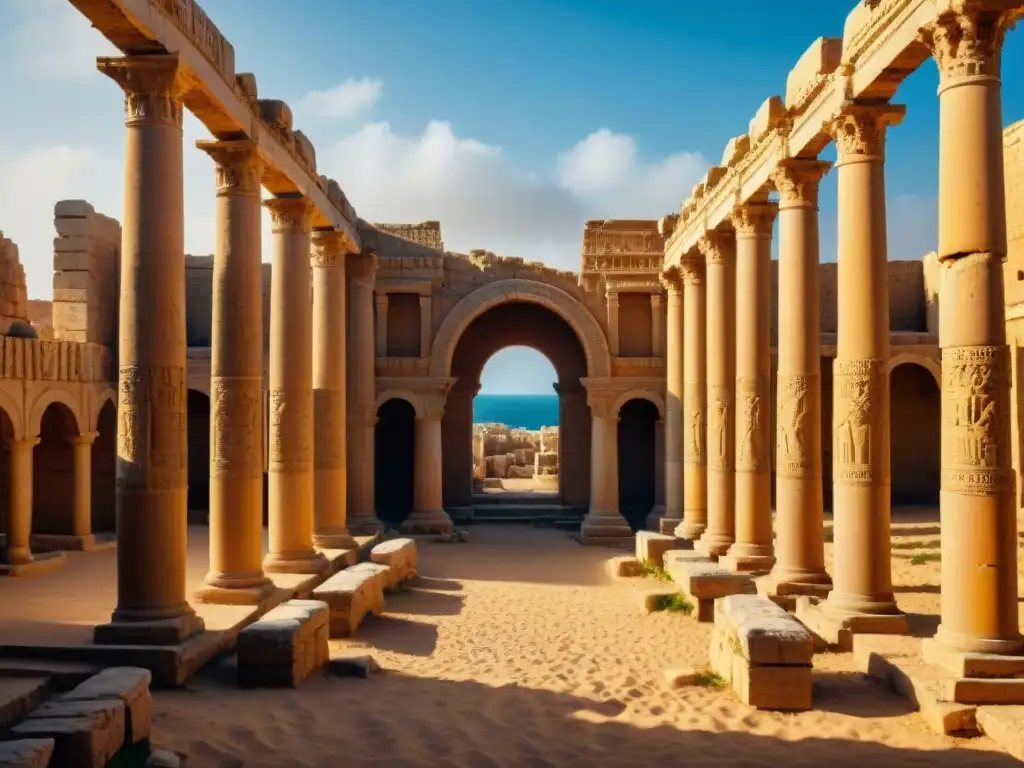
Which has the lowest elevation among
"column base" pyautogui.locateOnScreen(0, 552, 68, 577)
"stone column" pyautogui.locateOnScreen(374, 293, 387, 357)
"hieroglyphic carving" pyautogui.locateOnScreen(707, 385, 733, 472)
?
"column base" pyautogui.locateOnScreen(0, 552, 68, 577)

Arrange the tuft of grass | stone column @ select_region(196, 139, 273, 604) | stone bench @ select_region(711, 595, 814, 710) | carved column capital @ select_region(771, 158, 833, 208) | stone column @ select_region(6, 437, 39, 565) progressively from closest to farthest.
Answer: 1. stone bench @ select_region(711, 595, 814, 710)
2. stone column @ select_region(196, 139, 273, 604)
3. carved column capital @ select_region(771, 158, 833, 208)
4. the tuft of grass
5. stone column @ select_region(6, 437, 39, 565)

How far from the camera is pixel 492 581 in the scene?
1775cm

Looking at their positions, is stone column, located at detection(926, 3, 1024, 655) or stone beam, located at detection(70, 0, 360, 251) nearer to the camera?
stone column, located at detection(926, 3, 1024, 655)

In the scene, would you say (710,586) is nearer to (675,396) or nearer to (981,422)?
(981,422)

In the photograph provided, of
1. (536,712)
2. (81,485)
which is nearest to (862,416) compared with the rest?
(536,712)

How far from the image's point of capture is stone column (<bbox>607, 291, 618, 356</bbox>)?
961 inches

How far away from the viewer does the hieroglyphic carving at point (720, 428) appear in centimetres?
1795

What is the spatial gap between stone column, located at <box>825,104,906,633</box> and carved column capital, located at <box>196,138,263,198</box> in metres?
7.62

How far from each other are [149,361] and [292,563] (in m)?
6.15

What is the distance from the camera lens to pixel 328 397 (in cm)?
1877

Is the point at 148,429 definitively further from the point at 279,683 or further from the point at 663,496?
the point at 663,496

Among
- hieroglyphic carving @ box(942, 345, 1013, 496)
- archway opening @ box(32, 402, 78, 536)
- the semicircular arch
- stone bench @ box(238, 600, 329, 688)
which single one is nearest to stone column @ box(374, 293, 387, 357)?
the semicircular arch

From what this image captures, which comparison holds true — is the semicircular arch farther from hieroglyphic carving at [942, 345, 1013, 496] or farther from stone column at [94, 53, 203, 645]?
hieroglyphic carving at [942, 345, 1013, 496]

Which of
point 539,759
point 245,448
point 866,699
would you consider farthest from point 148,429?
point 866,699
